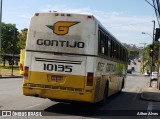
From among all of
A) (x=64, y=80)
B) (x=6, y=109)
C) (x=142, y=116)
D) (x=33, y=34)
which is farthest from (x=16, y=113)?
(x=142, y=116)

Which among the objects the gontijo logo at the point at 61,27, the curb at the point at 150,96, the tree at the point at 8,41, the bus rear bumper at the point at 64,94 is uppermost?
the tree at the point at 8,41

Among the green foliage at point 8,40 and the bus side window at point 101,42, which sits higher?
the green foliage at point 8,40

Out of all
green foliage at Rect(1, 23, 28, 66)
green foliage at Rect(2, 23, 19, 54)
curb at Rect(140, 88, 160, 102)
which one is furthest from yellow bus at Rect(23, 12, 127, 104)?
green foliage at Rect(2, 23, 19, 54)

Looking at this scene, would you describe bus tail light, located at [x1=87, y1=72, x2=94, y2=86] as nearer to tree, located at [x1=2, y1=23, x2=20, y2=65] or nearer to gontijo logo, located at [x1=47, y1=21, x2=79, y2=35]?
gontijo logo, located at [x1=47, y1=21, x2=79, y2=35]

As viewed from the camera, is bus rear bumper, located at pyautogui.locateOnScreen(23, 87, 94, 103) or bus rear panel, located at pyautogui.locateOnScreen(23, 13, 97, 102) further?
bus rear panel, located at pyautogui.locateOnScreen(23, 13, 97, 102)

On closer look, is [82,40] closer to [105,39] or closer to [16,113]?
[105,39]

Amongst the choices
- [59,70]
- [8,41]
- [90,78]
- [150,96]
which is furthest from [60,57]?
[8,41]

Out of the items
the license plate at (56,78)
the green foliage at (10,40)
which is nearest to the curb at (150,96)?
the license plate at (56,78)

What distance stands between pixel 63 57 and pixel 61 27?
3.45 ft

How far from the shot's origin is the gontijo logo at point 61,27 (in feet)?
46.3

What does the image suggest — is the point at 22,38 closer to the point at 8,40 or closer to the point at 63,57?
the point at 8,40

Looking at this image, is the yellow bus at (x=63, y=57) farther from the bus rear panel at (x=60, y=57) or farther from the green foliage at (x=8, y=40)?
the green foliage at (x=8, y=40)

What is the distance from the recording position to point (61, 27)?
14188mm

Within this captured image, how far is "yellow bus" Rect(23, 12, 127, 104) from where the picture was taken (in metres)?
13.7
